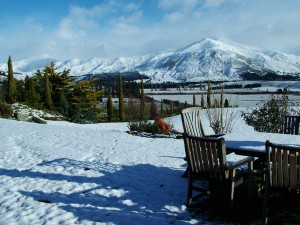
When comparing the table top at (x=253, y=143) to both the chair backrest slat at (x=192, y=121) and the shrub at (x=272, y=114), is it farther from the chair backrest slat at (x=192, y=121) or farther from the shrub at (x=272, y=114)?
the shrub at (x=272, y=114)

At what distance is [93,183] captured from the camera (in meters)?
5.62

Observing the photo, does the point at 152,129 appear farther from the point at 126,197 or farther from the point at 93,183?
the point at 126,197

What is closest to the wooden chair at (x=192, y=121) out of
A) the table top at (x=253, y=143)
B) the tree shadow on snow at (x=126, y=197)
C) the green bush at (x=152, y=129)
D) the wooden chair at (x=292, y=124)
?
the table top at (x=253, y=143)

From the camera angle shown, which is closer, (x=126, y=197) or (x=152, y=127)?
(x=126, y=197)

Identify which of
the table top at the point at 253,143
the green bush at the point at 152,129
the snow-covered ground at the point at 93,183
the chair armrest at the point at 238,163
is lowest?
the green bush at the point at 152,129

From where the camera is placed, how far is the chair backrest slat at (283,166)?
11.1 feet

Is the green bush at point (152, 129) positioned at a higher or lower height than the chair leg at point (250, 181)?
lower

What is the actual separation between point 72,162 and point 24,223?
10.3 feet

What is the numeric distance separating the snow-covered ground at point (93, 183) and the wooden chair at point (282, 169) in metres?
0.90

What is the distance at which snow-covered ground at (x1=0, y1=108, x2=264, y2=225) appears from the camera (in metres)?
4.26

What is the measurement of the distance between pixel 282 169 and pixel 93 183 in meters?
3.24

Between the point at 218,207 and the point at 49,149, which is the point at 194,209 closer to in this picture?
the point at 218,207

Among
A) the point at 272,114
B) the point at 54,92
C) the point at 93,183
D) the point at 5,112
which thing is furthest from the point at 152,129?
the point at 54,92

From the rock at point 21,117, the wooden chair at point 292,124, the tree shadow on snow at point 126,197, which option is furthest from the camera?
the rock at point 21,117
